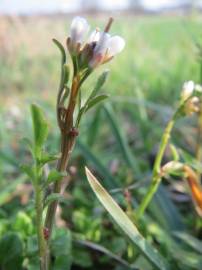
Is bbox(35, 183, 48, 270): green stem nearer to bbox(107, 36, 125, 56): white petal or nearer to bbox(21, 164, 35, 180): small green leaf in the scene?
bbox(21, 164, 35, 180): small green leaf

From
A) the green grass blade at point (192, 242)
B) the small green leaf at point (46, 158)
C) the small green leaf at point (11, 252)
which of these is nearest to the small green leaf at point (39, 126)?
the small green leaf at point (46, 158)

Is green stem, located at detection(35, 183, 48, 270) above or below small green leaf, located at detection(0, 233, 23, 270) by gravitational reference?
above

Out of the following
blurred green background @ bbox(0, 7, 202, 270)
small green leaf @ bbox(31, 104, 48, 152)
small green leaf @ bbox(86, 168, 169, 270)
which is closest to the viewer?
small green leaf @ bbox(31, 104, 48, 152)

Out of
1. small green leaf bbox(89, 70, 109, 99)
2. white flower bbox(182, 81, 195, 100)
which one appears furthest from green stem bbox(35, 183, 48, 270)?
white flower bbox(182, 81, 195, 100)

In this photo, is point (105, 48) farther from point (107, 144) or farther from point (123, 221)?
point (107, 144)

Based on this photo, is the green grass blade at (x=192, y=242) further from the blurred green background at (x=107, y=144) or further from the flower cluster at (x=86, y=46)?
the flower cluster at (x=86, y=46)

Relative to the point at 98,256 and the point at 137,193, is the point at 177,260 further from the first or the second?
the point at 137,193

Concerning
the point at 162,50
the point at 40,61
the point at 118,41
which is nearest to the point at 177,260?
the point at 118,41
